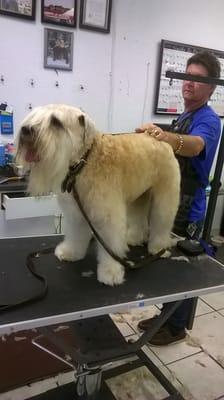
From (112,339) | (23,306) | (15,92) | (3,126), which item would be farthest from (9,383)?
(15,92)

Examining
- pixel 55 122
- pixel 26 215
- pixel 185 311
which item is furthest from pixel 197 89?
pixel 26 215

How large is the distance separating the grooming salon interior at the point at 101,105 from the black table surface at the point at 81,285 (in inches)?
0.8

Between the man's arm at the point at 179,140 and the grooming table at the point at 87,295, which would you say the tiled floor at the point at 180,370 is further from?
the man's arm at the point at 179,140

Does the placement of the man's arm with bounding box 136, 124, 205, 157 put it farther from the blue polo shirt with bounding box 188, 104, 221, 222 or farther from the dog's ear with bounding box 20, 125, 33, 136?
the dog's ear with bounding box 20, 125, 33, 136

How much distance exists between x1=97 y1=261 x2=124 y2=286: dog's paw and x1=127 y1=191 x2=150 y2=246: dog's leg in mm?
294

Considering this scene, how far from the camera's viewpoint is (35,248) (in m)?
1.46

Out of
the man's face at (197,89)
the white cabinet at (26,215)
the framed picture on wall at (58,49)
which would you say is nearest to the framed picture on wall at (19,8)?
the framed picture on wall at (58,49)

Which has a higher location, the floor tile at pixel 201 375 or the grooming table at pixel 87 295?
the grooming table at pixel 87 295

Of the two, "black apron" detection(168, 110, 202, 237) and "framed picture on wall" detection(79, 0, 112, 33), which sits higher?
"framed picture on wall" detection(79, 0, 112, 33)

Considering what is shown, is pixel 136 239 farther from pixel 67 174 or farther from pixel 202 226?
pixel 67 174

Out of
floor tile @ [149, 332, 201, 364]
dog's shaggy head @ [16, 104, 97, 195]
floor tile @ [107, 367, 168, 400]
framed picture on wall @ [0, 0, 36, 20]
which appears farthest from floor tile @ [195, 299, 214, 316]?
framed picture on wall @ [0, 0, 36, 20]

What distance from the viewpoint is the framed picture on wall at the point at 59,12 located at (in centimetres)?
234

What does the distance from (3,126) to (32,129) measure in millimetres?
1658

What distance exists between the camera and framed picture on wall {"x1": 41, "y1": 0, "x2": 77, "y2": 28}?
7.66 ft
